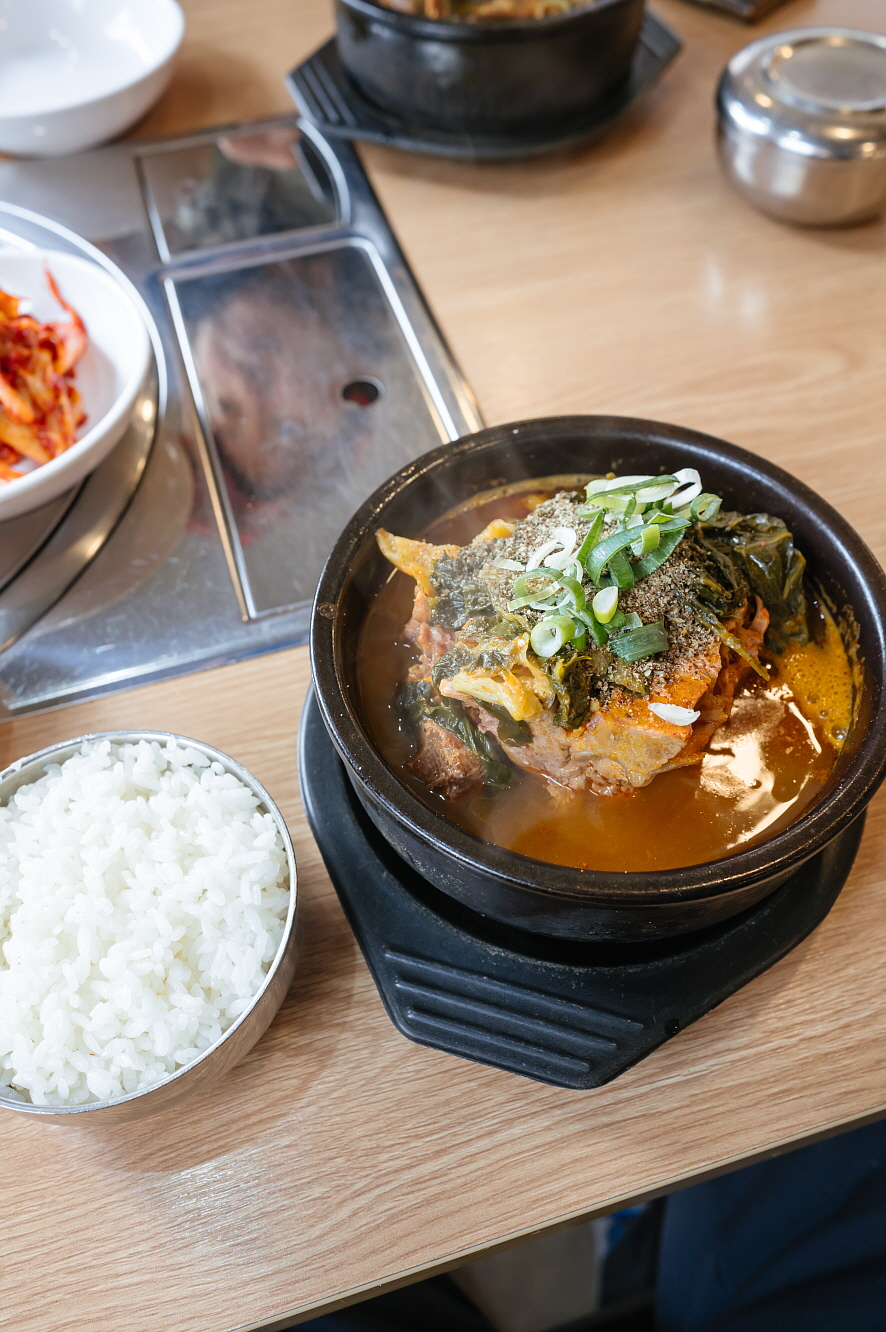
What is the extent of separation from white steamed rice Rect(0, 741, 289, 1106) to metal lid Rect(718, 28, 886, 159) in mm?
1771

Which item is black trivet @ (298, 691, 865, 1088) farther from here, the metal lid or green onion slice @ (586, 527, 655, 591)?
the metal lid

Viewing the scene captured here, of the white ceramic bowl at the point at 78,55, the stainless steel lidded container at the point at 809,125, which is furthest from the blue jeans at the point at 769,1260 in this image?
the white ceramic bowl at the point at 78,55

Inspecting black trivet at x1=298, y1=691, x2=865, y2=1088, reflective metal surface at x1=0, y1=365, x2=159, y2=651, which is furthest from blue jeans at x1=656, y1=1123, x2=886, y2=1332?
reflective metal surface at x1=0, y1=365, x2=159, y2=651

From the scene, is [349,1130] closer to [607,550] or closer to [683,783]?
[683,783]

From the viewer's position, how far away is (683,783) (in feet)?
3.93

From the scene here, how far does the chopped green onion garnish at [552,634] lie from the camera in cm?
110

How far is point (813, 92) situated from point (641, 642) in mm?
1568

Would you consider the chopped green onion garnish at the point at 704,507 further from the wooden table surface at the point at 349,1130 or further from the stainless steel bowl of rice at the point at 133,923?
the stainless steel bowl of rice at the point at 133,923

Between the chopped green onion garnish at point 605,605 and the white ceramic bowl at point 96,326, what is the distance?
0.90m

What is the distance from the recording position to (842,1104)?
1135mm

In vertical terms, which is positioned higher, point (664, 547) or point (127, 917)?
point (664, 547)

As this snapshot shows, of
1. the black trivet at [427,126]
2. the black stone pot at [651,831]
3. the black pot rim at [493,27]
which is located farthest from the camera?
the black trivet at [427,126]

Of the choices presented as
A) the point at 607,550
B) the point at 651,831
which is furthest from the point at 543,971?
the point at 607,550

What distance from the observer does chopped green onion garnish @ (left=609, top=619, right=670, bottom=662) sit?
1106 millimetres
